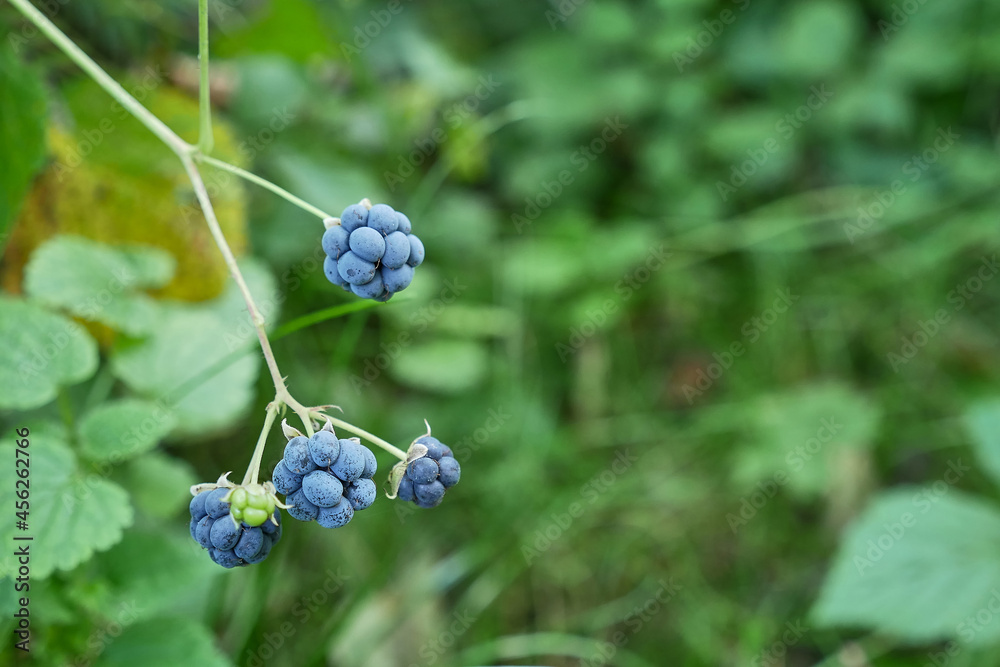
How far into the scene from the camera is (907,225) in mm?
3121

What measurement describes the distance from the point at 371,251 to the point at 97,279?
902 mm

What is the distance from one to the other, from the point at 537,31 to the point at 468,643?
2787 mm

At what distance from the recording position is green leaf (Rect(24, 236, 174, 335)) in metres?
1.47

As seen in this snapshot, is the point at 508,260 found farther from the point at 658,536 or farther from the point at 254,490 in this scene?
the point at 254,490

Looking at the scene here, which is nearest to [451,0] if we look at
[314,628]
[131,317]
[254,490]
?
[131,317]

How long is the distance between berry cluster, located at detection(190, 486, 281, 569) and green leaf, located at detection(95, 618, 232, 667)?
48cm

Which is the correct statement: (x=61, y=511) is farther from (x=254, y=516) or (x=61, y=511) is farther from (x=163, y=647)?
(x=254, y=516)

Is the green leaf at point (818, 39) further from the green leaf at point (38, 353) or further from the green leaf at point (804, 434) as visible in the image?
the green leaf at point (38, 353)

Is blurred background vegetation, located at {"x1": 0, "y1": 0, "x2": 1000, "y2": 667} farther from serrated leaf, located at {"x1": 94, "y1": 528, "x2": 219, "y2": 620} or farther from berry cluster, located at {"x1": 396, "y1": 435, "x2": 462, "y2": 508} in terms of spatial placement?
berry cluster, located at {"x1": 396, "y1": 435, "x2": 462, "y2": 508}

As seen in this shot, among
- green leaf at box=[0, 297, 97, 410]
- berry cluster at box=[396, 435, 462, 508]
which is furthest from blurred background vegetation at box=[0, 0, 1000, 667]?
berry cluster at box=[396, 435, 462, 508]

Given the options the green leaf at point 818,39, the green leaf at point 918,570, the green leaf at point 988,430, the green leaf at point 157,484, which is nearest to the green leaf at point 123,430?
the green leaf at point 157,484

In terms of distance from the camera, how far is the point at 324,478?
88 centimetres

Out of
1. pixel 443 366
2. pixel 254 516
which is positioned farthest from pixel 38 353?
pixel 443 366

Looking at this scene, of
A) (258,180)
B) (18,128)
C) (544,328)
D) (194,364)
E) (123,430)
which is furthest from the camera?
(544,328)
